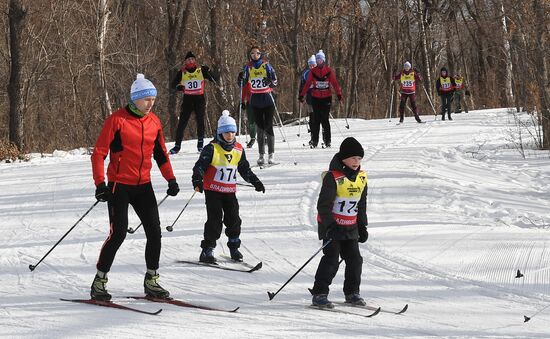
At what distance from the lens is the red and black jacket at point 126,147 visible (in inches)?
251

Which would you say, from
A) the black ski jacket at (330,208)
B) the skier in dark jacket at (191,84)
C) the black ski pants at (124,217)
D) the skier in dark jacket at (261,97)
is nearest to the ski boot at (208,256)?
the black ski pants at (124,217)

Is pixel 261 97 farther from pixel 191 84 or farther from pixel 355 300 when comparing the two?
pixel 355 300

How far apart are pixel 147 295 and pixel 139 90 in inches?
65.7

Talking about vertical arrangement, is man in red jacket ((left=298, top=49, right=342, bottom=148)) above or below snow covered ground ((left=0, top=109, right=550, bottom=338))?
above

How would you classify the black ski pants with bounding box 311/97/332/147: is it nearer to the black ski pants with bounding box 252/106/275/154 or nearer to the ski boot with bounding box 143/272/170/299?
the black ski pants with bounding box 252/106/275/154

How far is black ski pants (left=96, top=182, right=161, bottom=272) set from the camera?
6.47 m

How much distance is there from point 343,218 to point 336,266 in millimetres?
406

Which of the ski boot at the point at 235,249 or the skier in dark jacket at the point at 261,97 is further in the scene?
the skier in dark jacket at the point at 261,97

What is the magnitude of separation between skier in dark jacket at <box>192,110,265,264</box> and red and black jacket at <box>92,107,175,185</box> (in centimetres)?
140

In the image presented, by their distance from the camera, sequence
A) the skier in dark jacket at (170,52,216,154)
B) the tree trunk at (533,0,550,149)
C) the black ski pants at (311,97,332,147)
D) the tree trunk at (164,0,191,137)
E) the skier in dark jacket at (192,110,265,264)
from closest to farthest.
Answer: the skier in dark jacket at (192,110,265,264) → the skier in dark jacket at (170,52,216,154) → the tree trunk at (533,0,550,149) → the black ski pants at (311,97,332,147) → the tree trunk at (164,0,191,137)

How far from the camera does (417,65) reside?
55.5 metres

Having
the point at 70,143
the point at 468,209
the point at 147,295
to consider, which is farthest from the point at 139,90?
the point at 70,143

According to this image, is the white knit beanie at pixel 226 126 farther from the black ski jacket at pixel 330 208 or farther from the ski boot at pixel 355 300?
the ski boot at pixel 355 300

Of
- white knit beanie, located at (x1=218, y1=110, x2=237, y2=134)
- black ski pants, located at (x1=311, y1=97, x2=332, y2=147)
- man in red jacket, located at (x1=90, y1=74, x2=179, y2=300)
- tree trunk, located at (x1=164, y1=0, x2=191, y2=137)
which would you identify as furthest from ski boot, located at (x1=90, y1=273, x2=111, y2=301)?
tree trunk, located at (x1=164, y1=0, x2=191, y2=137)
